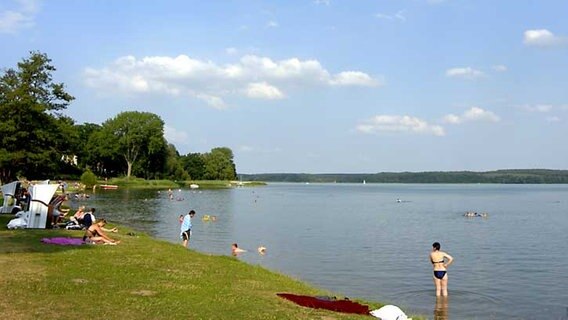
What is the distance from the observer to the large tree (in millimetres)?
46438

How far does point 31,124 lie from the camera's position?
4788 centimetres

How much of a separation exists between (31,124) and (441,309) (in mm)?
40655

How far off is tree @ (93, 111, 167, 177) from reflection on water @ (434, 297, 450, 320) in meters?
121

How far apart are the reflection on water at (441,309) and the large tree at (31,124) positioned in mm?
37987

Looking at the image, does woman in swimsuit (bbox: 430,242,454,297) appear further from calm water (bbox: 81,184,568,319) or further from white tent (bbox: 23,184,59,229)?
white tent (bbox: 23,184,59,229)

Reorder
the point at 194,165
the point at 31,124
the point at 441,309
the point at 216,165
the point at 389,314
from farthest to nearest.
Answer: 1. the point at 216,165
2. the point at 194,165
3. the point at 31,124
4. the point at 441,309
5. the point at 389,314

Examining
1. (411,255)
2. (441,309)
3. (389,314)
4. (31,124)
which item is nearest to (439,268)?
(441,309)

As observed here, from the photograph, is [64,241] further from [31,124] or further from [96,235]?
[31,124]

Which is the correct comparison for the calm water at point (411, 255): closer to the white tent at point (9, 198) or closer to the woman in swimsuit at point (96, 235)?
the woman in swimsuit at point (96, 235)

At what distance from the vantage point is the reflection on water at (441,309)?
17.3 m

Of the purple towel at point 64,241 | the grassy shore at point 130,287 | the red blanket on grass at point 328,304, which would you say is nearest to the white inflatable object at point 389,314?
the red blanket on grass at point 328,304

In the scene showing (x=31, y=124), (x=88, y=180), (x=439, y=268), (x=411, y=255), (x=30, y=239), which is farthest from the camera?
(x=88, y=180)

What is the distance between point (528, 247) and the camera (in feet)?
122

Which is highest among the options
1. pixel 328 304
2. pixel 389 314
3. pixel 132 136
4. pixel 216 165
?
pixel 132 136
